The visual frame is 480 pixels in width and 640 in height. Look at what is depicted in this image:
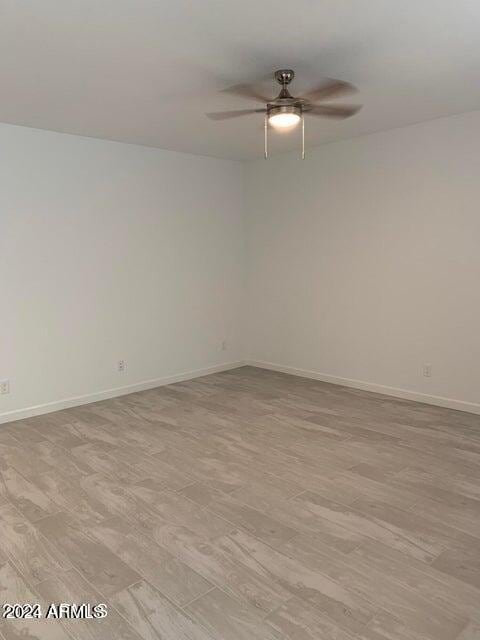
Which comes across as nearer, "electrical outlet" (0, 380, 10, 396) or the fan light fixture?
the fan light fixture

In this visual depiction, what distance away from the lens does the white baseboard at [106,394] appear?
409 centimetres

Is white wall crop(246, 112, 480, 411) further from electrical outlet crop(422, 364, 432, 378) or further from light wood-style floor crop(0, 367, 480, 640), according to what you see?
light wood-style floor crop(0, 367, 480, 640)

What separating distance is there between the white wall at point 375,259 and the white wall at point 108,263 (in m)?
0.54

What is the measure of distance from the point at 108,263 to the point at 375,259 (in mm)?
2635

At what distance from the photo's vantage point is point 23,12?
2.13 metres

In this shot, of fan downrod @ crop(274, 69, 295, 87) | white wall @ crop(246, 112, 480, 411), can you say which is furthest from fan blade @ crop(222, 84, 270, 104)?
white wall @ crop(246, 112, 480, 411)

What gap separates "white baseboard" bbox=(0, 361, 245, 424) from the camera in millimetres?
4086

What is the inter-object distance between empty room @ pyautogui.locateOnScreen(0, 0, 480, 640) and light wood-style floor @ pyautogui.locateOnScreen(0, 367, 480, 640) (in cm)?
2

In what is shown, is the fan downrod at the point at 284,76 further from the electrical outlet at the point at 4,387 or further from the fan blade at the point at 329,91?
the electrical outlet at the point at 4,387

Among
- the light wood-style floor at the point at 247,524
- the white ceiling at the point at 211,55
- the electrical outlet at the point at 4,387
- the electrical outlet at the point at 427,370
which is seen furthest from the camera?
the electrical outlet at the point at 427,370

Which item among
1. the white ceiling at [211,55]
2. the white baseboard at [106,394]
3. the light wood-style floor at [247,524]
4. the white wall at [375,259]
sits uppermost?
the white ceiling at [211,55]

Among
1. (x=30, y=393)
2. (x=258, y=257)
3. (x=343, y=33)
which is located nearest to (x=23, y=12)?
(x=343, y=33)

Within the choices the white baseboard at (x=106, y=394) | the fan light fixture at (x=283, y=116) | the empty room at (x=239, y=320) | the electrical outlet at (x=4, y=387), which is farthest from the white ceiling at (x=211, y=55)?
the white baseboard at (x=106, y=394)

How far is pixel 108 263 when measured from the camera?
180 inches
